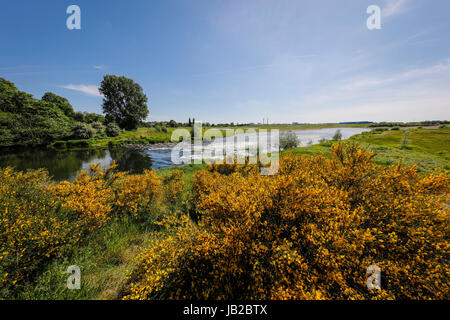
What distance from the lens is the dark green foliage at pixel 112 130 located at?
128ft


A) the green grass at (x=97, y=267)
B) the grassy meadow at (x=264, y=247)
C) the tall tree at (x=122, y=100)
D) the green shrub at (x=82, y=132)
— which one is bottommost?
the green grass at (x=97, y=267)

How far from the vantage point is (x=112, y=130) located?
3906cm

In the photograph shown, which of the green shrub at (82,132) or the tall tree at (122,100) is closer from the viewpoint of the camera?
the green shrub at (82,132)

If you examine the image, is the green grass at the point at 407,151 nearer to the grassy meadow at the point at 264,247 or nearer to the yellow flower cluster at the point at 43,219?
the grassy meadow at the point at 264,247

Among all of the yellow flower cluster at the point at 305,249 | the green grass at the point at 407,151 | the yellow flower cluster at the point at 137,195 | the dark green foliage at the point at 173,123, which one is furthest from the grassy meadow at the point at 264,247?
the dark green foliage at the point at 173,123

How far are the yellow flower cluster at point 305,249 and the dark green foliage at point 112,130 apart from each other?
47.1 metres

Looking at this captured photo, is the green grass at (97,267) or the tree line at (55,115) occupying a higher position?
the tree line at (55,115)

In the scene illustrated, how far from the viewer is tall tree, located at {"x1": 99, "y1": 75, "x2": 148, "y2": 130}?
37594 millimetres

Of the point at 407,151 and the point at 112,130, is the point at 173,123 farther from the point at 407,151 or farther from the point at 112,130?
the point at 407,151

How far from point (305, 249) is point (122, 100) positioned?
2009 inches

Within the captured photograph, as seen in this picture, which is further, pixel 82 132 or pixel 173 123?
pixel 173 123

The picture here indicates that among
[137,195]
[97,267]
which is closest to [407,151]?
[137,195]
